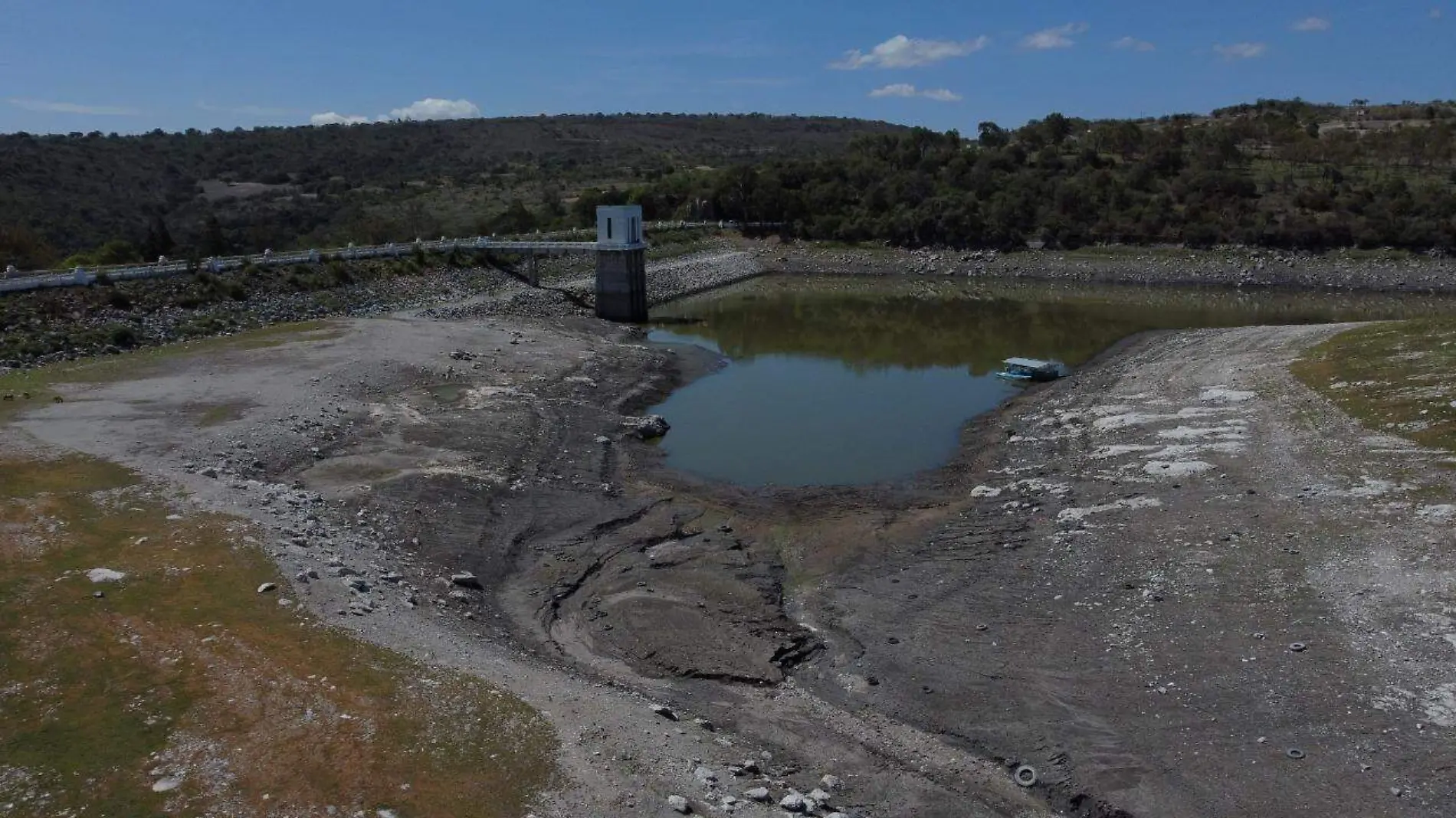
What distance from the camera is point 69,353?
34.6 meters

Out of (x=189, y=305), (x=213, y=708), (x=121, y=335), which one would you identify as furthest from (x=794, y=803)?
(x=189, y=305)

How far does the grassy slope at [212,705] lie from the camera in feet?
37.1

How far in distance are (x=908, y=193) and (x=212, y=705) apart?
9240 centimetres

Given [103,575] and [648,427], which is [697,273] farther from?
[103,575]

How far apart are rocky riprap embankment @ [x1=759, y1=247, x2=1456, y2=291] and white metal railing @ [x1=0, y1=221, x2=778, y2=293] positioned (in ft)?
84.4

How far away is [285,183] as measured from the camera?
126500mm

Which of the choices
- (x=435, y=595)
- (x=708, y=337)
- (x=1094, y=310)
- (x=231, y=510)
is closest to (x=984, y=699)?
(x=435, y=595)

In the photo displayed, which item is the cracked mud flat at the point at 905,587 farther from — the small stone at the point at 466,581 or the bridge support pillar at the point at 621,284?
the bridge support pillar at the point at 621,284

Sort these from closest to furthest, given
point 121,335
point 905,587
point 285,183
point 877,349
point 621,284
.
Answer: point 905,587 → point 121,335 → point 877,349 → point 621,284 → point 285,183

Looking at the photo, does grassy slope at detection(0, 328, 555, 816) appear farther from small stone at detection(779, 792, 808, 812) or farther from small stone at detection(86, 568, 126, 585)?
small stone at detection(779, 792, 808, 812)

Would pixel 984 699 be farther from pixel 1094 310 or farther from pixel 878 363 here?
pixel 1094 310

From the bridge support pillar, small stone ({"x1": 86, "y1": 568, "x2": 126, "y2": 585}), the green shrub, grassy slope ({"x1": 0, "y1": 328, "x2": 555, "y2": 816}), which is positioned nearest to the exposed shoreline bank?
the bridge support pillar

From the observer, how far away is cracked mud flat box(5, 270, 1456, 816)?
13.3 m

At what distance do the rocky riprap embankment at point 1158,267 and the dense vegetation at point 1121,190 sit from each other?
117 inches
